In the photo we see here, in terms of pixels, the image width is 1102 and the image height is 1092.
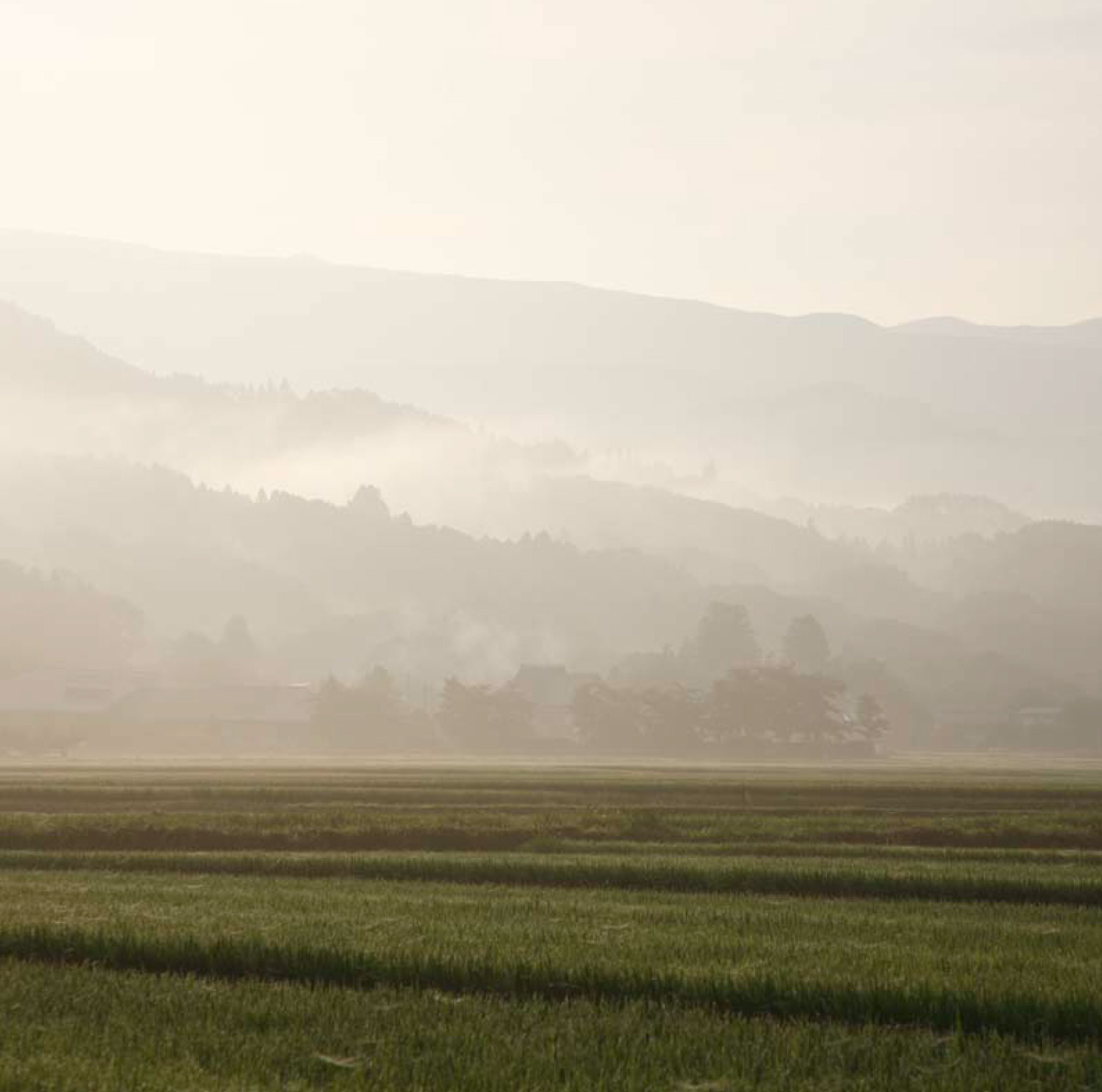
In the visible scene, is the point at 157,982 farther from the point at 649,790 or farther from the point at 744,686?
the point at 744,686

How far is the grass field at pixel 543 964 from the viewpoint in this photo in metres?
14.7

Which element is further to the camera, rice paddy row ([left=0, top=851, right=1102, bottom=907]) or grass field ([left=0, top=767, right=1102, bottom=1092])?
rice paddy row ([left=0, top=851, right=1102, bottom=907])

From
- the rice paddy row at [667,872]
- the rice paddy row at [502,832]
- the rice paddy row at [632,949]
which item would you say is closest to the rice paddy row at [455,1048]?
the rice paddy row at [632,949]

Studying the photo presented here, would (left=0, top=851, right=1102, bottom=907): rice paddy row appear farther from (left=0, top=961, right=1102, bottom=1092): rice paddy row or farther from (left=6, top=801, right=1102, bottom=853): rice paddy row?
(left=0, top=961, right=1102, bottom=1092): rice paddy row

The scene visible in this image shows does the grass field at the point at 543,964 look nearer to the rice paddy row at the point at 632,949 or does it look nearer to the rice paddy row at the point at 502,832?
the rice paddy row at the point at 632,949

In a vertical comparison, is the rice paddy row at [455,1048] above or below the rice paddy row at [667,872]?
above

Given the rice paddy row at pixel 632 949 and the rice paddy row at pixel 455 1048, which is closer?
the rice paddy row at pixel 455 1048

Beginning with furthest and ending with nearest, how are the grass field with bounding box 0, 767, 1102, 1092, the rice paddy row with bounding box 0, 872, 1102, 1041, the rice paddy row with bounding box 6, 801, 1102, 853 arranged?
the rice paddy row with bounding box 6, 801, 1102, 853
the rice paddy row with bounding box 0, 872, 1102, 1041
the grass field with bounding box 0, 767, 1102, 1092

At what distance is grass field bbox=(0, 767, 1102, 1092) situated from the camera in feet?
48.3

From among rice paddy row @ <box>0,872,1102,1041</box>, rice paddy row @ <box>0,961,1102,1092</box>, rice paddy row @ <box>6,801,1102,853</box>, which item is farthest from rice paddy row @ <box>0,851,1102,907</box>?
rice paddy row @ <box>0,961,1102,1092</box>

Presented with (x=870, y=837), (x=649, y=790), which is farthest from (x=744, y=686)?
(x=870, y=837)

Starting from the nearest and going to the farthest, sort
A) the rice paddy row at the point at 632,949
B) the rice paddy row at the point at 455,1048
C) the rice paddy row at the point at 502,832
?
the rice paddy row at the point at 455,1048 → the rice paddy row at the point at 632,949 → the rice paddy row at the point at 502,832

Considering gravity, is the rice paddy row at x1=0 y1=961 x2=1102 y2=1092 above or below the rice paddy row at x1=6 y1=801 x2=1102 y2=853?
above

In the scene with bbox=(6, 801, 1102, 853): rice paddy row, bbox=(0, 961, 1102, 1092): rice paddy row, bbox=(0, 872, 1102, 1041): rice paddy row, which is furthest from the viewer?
bbox=(6, 801, 1102, 853): rice paddy row
